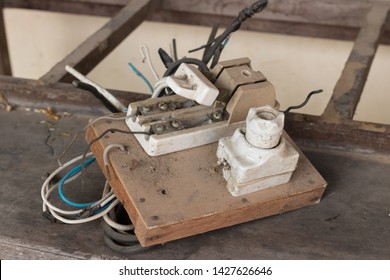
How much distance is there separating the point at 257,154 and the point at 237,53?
51.0 inches

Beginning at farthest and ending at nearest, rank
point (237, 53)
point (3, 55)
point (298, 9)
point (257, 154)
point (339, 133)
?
point (237, 53) → point (3, 55) → point (298, 9) → point (339, 133) → point (257, 154)

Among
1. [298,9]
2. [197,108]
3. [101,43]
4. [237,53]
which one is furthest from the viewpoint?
[237,53]

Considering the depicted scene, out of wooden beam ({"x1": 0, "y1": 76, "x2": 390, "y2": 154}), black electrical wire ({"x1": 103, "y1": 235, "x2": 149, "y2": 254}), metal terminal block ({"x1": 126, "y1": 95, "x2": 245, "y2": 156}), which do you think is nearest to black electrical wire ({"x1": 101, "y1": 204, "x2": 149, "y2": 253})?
black electrical wire ({"x1": 103, "y1": 235, "x2": 149, "y2": 254})

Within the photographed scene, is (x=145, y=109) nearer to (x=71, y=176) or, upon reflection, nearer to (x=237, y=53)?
(x=71, y=176)

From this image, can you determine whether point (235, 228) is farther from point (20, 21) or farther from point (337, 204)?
point (20, 21)

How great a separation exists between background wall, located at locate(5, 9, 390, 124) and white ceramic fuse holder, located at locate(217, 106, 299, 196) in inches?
47.6

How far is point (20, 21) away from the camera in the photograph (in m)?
2.15

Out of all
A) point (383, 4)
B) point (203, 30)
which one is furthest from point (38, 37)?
point (383, 4)

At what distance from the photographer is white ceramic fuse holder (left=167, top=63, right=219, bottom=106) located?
2.69ft

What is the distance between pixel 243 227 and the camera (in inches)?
33.7

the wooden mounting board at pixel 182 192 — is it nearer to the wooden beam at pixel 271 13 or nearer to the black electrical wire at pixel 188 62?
the black electrical wire at pixel 188 62

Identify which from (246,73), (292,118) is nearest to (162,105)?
(246,73)

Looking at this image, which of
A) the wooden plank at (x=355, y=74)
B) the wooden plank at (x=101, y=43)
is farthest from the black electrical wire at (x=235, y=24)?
the wooden plank at (x=101, y=43)

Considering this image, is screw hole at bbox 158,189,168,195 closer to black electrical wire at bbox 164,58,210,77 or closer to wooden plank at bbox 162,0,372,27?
black electrical wire at bbox 164,58,210,77
